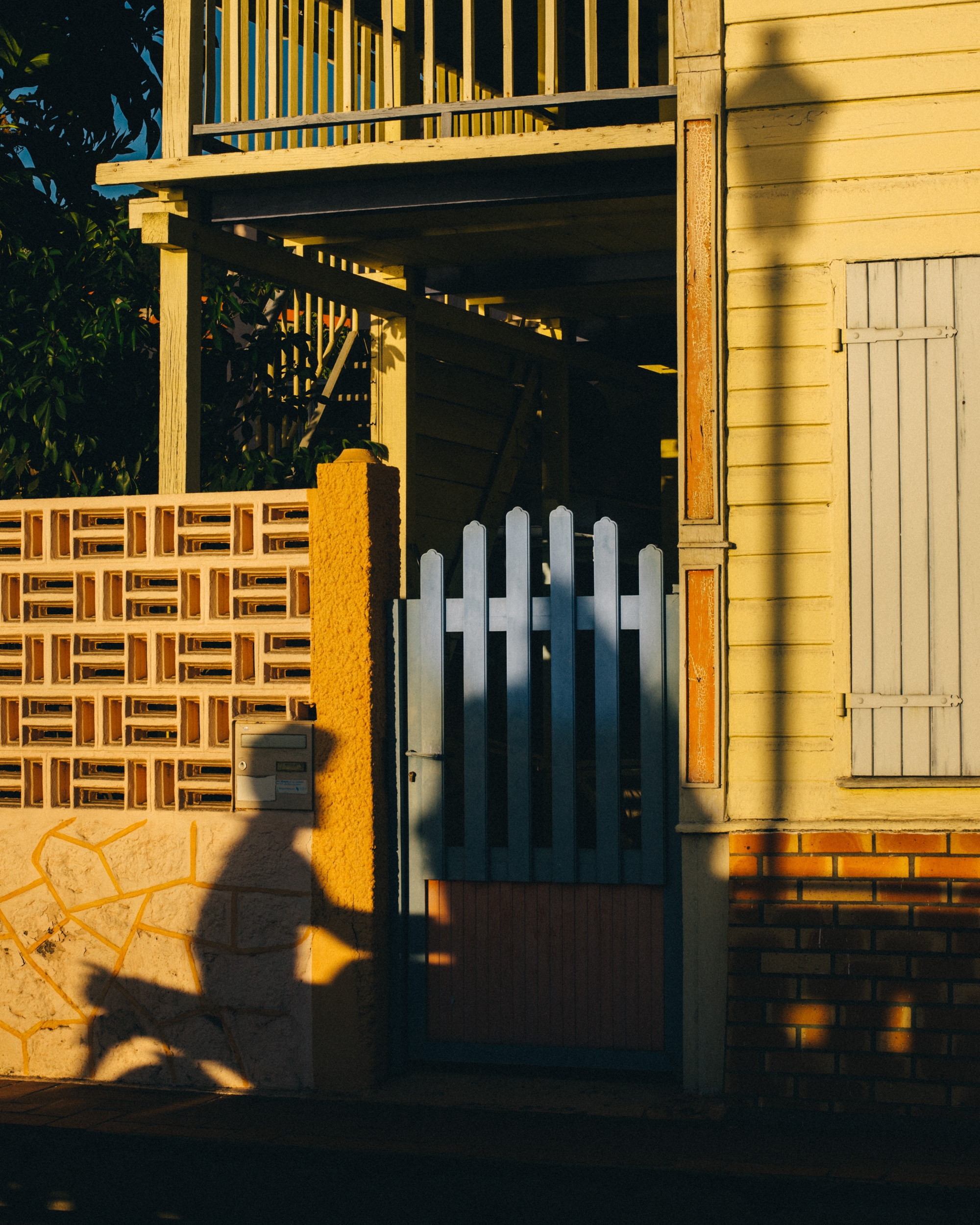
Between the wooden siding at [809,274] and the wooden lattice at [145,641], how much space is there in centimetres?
179

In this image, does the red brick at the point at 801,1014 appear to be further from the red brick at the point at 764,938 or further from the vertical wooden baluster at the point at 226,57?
the vertical wooden baluster at the point at 226,57

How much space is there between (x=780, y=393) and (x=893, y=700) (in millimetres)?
1217

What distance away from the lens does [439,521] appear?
859 cm

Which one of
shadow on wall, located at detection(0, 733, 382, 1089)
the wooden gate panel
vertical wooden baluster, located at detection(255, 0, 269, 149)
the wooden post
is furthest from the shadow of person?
vertical wooden baluster, located at detection(255, 0, 269, 149)

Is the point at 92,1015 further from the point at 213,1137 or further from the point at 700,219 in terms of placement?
the point at 700,219

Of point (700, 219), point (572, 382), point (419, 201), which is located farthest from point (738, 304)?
point (572, 382)

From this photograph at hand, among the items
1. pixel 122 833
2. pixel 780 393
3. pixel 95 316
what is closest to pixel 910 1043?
pixel 780 393

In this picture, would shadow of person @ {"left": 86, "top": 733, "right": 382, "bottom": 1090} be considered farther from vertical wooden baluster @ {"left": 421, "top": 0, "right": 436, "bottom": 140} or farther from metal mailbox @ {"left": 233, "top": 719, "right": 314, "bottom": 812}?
vertical wooden baluster @ {"left": 421, "top": 0, "right": 436, "bottom": 140}

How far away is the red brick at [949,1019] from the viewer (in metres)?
4.72

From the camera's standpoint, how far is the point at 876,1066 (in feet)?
15.6

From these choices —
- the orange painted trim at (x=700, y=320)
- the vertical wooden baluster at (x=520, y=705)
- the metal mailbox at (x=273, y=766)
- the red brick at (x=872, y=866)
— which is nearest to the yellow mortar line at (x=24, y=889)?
the metal mailbox at (x=273, y=766)

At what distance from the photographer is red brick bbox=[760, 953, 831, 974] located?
15.8 ft

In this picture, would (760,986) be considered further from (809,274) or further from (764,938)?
(809,274)

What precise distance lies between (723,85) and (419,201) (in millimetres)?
1811
